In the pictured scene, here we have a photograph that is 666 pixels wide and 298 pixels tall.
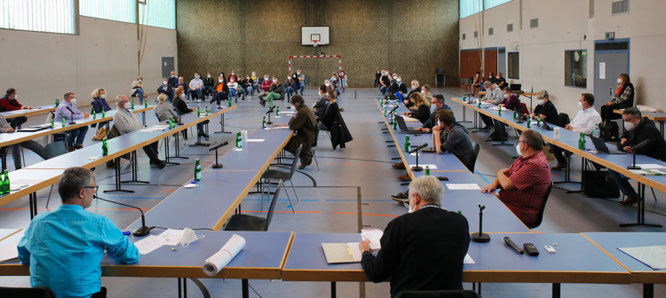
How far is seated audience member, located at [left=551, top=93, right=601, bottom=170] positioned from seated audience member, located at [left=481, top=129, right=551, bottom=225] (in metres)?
4.50

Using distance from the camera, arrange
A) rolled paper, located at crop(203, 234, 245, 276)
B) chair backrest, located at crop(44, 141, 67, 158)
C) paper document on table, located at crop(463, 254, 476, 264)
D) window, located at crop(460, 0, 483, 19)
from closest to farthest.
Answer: rolled paper, located at crop(203, 234, 245, 276) → paper document on table, located at crop(463, 254, 476, 264) → chair backrest, located at crop(44, 141, 67, 158) → window, located at crop(460, 0, 483, 19)

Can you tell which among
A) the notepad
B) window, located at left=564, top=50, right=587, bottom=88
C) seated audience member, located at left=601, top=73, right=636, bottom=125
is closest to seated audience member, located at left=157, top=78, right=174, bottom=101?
window, located at left=564, top=50, right=587, bottom=88

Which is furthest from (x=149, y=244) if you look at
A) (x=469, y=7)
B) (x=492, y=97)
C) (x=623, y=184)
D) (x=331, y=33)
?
(x=331, y=33)

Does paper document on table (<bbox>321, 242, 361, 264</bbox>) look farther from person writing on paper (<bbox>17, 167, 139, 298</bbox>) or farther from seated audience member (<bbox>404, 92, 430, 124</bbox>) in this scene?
seated audience member (<bbox>404, 92, 430, 124</bbox>)

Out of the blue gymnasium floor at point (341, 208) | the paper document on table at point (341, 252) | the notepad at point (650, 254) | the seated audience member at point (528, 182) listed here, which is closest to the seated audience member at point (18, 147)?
the blue gymnasium floor at point (341, 208)

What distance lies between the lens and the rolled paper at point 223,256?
11.3 ft

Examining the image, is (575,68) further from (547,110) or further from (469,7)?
(469,7)

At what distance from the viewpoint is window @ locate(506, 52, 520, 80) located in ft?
73.2

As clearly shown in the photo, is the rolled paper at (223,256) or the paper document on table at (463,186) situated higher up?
the paper document on table at (463,186)

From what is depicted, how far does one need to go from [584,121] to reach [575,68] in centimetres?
806

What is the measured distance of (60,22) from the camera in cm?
2147

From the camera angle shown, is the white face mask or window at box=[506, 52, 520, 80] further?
window at box=[506, 52, 520, 80]

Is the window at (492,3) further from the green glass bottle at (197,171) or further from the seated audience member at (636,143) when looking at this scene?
the green glass bottle at (197,171)

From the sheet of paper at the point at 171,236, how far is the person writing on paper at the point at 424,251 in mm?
1503
